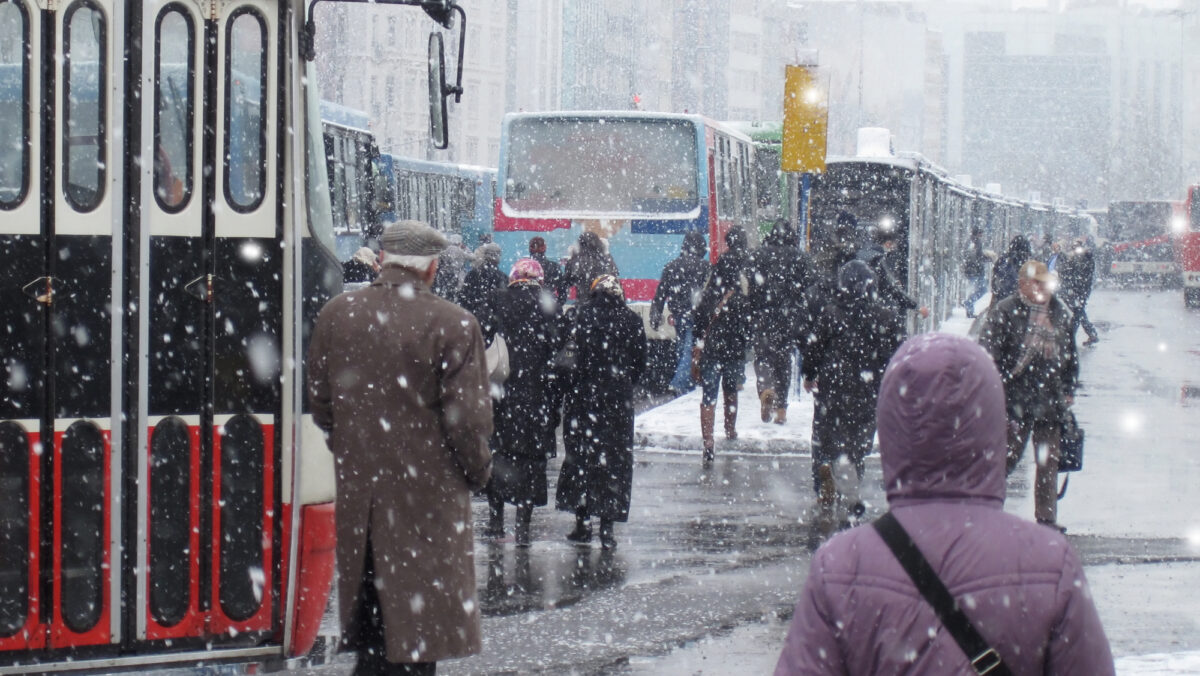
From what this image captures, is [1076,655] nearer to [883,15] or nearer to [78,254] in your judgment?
[78,254]

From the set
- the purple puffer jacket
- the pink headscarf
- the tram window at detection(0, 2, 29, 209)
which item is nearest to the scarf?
the pink headscarf

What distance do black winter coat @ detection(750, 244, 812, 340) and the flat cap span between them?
8813mm

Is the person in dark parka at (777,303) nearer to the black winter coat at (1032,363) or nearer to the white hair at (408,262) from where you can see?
the black winter coat at (1032,363)

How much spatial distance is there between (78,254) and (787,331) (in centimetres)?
987

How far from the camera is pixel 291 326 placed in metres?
5.93

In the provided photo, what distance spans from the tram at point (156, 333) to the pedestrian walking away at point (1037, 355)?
4884 mm

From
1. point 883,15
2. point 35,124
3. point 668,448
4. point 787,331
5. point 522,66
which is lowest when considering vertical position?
point 668,448

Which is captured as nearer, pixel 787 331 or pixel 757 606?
pixel 757 606

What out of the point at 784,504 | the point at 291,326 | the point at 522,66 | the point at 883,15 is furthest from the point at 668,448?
the point at 883,15

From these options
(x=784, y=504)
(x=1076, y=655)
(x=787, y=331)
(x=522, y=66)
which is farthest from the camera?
(x=522, y=66)

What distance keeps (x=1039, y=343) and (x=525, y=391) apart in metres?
2.96

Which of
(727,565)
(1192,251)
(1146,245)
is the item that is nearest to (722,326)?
(727,565)

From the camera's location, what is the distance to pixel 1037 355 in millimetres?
9727

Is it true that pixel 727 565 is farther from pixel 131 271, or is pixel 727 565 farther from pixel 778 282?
pixel 778 282
